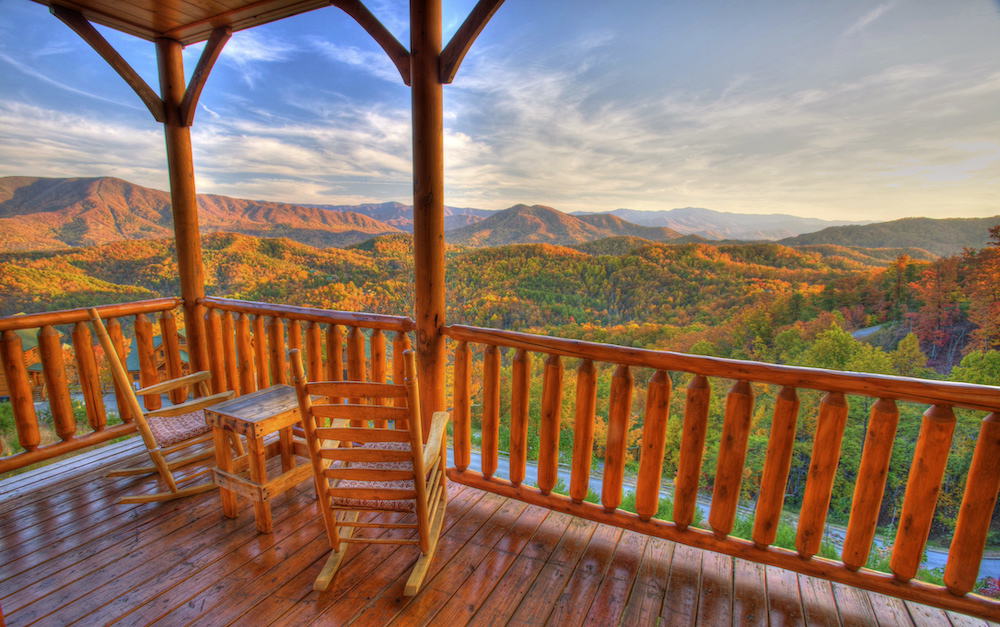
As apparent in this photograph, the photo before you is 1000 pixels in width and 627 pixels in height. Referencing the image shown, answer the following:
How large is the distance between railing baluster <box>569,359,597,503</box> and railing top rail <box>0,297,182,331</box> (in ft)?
9.54

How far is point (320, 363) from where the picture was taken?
270cm

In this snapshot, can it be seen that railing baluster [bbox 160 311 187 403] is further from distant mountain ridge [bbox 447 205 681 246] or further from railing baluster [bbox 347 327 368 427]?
distant mountain ridge [bbox 447 205 681 246]

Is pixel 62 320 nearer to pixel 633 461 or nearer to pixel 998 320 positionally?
pixel 998 320

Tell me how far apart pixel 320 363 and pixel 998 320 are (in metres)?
6.83

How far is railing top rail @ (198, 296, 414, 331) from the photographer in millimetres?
2357

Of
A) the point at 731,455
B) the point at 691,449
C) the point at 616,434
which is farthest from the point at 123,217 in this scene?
the point at 731,455

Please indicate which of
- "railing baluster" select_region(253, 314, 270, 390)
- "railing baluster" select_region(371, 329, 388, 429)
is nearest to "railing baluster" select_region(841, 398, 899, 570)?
"railing baluster" select_region(371, 329, 388, 429)

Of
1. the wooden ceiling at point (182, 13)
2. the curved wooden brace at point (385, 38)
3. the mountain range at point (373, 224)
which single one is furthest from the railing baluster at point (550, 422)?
the wooden ceiling at point (182, 13)

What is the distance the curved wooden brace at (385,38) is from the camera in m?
2.14

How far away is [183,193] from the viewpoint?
10.2ft

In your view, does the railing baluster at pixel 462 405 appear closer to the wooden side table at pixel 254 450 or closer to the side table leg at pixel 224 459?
the wooden side table at pixel 254 450

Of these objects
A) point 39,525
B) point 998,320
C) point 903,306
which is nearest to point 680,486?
point 39,525

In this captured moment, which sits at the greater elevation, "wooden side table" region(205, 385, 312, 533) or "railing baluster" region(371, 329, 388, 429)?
"railing baluster" region(371, 329, 388, 429)

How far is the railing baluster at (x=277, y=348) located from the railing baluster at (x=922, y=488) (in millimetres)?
3315
